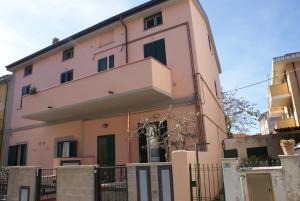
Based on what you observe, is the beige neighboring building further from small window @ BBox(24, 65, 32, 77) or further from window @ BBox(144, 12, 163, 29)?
small window @ BBox(24, 65, 32, 77)

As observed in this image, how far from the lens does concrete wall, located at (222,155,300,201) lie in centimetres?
645

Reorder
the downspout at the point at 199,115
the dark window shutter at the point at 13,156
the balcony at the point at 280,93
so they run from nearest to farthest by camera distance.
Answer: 1. the downspout at the point at 199,115
2. the dark window shutter at the point at 13,156
3. the balcony at the point at 280,93

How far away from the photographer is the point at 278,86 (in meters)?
21.9

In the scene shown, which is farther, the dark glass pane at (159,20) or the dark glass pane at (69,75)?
the dark glass pane at (69,75)

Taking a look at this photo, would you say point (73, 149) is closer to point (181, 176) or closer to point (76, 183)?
point (76, 183)

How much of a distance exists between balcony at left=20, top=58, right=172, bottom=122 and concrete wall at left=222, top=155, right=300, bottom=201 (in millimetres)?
5166

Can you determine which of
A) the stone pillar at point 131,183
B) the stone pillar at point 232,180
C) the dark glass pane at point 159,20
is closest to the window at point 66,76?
the dark glass pane at point 159,20

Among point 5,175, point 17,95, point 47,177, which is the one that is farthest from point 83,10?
point 17,95

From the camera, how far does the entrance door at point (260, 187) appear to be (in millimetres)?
6859

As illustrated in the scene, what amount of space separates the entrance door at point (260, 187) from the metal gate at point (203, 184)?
4.14ft

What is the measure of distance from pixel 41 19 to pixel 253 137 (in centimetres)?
1423

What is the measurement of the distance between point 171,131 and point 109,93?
3433 millimetres

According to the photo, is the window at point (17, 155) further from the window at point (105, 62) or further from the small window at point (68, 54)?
the window at point (105, 62)

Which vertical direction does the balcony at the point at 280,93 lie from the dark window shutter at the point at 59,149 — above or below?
above
